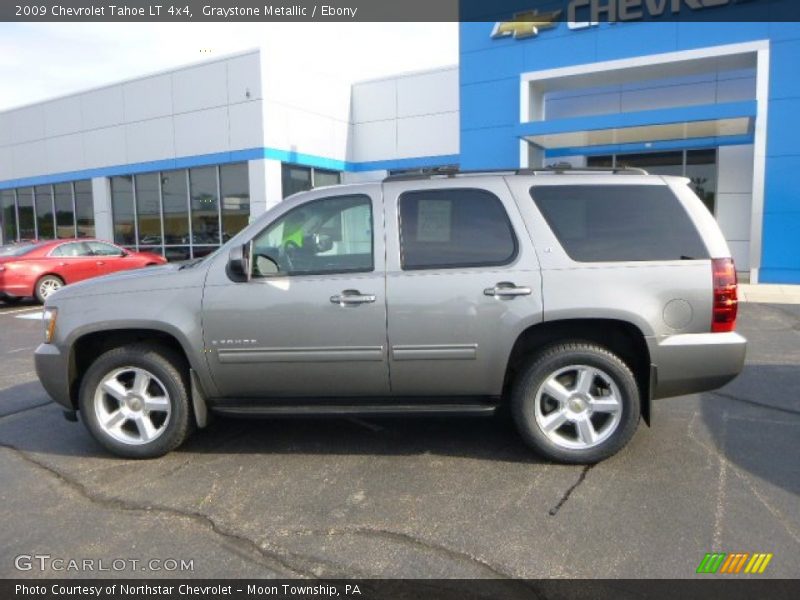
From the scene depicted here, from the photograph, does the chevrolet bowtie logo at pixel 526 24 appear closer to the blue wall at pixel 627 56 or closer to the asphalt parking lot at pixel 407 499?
the blue wall at pixel 627 56

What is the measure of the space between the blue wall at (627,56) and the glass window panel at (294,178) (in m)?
5.32

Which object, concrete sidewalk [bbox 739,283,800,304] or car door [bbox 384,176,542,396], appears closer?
car door [bbox 384,176,542,396]

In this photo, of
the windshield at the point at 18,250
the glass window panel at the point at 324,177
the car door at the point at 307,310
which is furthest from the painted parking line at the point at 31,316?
the glass window panel at the point at 324,177

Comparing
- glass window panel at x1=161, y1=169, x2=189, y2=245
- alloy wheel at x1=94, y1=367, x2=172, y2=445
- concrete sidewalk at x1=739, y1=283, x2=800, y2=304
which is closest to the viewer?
alloy wheel at x1=94, y1=367, x2=172, y2=445

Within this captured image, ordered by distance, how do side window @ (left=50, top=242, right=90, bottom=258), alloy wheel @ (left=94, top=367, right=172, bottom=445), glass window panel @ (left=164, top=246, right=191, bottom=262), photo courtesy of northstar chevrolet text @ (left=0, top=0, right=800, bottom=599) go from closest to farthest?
photo courtesy of northstar chevrolet text @ (left=0, top=0, right=800, bottom=599) < alloy wheel @ (left=94, top=367, right=172, bottom=445) < side window @ (left=50, top=242, right=90, bottom=258) < glass window panel @ (left=164, top=246, right=191, bottom=262)

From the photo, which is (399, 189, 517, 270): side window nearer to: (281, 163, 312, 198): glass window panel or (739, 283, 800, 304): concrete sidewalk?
(739, 283, 800, 304): concrete sidewalk

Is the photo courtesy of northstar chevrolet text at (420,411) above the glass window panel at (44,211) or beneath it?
beneath

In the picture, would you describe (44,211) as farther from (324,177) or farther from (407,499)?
(407,499)

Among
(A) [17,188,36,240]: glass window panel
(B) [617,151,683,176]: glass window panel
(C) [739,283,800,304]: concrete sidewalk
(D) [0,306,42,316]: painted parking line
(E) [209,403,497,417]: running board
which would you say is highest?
(B) [617,151,683,176]: glass window panel

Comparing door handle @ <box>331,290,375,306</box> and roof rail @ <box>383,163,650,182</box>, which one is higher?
roof rail @ <box>383,163,650,182</box>

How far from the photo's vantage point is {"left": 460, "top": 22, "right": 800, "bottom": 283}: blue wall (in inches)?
518

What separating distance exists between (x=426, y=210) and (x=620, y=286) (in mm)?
1338

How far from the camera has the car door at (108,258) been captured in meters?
13.6

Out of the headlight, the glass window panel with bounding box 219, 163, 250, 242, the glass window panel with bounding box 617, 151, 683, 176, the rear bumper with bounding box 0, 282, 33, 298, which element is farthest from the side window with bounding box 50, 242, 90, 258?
the glass window panel with bounding box 617, 151, 683, 176
